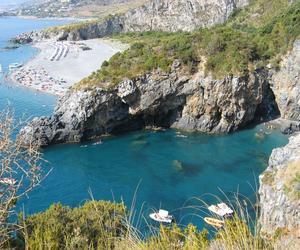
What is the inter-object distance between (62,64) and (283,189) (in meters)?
66.6

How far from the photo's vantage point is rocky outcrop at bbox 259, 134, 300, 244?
2245 cm

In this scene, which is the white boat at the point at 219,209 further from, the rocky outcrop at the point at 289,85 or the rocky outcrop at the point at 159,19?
the rocky outcrop at the point at 159,19

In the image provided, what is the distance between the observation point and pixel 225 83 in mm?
45938

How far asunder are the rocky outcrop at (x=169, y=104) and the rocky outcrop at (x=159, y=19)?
1734 inches

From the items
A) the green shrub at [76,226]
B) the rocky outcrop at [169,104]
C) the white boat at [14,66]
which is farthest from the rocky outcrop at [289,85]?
the white boat at [14,66]

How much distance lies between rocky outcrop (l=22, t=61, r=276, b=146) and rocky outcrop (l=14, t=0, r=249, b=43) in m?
44.0

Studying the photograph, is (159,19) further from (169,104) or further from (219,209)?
(219,209)

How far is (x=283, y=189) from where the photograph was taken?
78.6 feet

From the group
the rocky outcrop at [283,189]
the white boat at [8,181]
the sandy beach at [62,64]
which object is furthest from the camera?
the sandy beach at [62,64]

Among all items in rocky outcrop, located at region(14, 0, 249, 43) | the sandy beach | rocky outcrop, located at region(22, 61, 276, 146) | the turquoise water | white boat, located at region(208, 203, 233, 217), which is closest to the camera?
white boat, located at region(208, 203, 233, 217)

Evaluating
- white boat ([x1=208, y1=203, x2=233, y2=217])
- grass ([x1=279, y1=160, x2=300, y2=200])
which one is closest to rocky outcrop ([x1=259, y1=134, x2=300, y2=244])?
grass ([x1=279, y1=160, x2=300, y2=200])

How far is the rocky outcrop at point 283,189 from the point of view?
22.5 m

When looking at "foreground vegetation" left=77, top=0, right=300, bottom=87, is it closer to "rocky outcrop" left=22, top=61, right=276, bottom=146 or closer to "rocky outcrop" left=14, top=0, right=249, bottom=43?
"rocky outcrop" left=22, top=61, right=276, bottom=146

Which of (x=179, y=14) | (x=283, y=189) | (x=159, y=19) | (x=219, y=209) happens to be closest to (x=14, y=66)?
(x=179, y=14)
